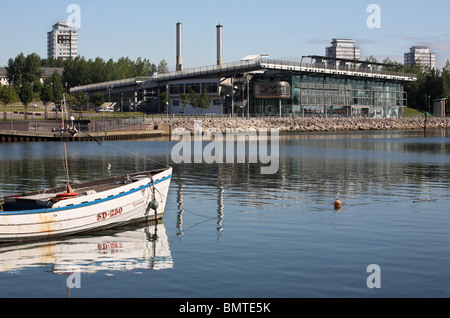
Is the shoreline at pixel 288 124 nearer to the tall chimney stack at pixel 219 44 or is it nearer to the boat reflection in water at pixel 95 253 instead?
the tall chimney stack at pixel 219 44

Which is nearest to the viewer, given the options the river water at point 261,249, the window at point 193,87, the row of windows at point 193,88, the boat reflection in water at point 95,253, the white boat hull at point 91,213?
the river water at point 261,249

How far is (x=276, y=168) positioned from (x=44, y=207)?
125ft

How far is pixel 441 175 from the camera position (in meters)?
56.0

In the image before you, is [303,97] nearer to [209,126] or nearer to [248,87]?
[248,87]

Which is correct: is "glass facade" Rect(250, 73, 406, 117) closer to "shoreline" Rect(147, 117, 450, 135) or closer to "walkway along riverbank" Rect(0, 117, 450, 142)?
"shoreline" Rect(147, 117, 450, 135)

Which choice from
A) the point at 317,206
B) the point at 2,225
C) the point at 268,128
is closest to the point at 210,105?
the point at 268,128

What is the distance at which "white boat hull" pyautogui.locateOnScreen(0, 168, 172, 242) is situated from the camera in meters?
25.9

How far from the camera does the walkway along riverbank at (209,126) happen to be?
114188 millimetres

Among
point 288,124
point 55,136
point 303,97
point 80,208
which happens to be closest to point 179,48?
point 303,97

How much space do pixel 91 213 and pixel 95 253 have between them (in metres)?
3.50

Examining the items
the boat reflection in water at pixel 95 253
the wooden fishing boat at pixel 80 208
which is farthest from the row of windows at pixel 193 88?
the boat reflection in water at pixel 95 253

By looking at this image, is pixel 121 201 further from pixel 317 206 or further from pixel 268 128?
pixel 268 128

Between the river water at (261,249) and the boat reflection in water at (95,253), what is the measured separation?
0.05 m
